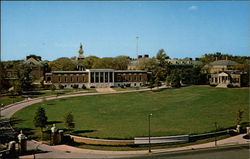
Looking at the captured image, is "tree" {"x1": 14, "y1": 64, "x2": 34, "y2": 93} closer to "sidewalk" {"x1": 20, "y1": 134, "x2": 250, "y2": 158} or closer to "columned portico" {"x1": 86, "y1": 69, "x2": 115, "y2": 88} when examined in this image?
"columned portico" {"x1": 86, "y1": 69, "x2": 115, "y2": 88}

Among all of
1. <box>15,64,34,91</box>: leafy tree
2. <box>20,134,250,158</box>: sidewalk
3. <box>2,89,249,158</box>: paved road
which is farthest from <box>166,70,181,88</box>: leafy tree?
<box>20,134,250,158</box>: sidewalk

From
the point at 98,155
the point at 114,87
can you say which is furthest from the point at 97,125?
the point at 114,87

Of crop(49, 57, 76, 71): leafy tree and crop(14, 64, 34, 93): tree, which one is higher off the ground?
crop(49, 57, 76, 71): leafy tree

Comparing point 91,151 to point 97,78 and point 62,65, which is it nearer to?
point 97,78

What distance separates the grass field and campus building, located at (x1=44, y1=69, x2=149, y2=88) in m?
14.2

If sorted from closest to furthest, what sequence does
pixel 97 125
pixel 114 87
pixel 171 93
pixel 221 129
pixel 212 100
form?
1. pixel 221 129
2. pixel 97 125
3. pixel 212 100
4. pixel 171 93
5. pixel 114 87

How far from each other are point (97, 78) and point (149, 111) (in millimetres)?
31954

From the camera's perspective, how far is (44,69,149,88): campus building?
220ft

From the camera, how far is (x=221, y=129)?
29016 millimetres

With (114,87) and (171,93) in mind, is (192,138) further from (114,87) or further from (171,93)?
(114,87)

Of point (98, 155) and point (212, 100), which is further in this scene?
point (212, 100)

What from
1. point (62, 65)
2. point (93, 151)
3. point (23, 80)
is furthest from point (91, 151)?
point (62, 65)

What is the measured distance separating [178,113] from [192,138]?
1111cm

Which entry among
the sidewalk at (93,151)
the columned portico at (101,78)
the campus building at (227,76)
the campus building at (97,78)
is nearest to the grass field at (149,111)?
the sidewalk at (93,151)
